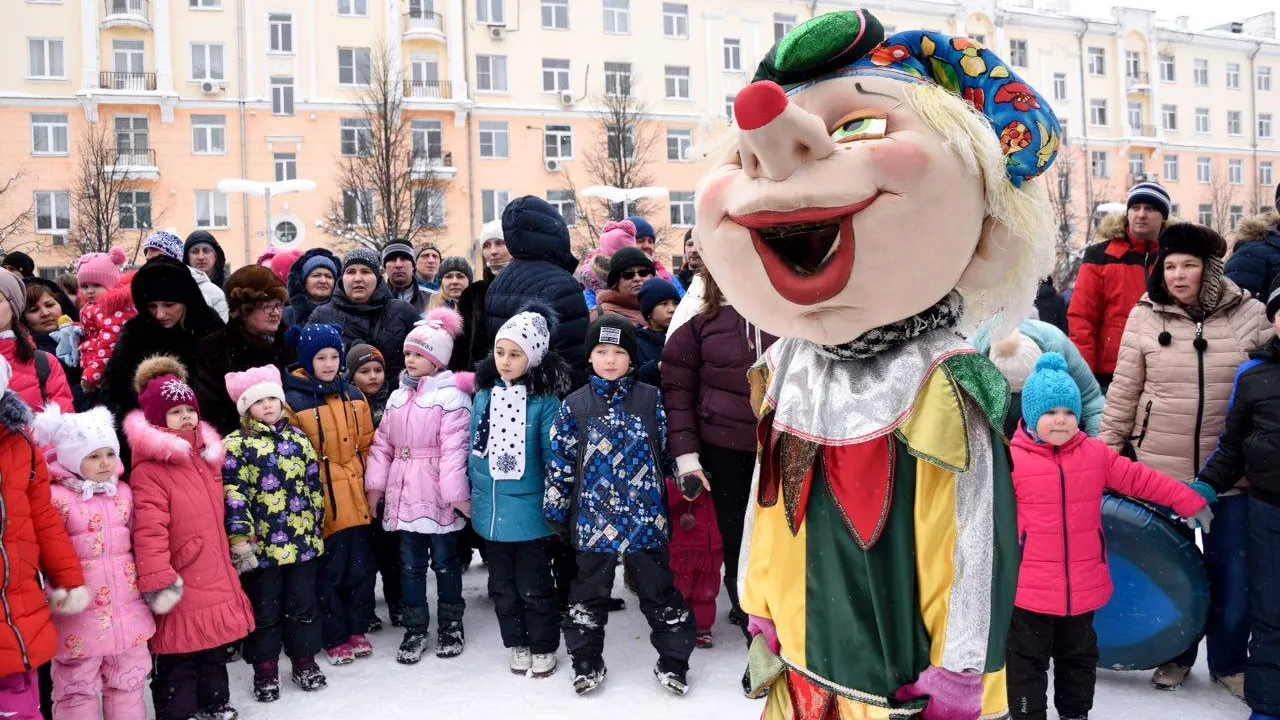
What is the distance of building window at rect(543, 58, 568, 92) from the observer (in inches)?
1074

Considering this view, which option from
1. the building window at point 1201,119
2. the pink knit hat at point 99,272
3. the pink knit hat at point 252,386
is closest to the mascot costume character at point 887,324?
the pink knit hat at point 252,386

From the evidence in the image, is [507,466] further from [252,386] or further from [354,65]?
[354,65]

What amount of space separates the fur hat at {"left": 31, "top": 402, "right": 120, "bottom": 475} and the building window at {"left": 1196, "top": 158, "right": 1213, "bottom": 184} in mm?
40072

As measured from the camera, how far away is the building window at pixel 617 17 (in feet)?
90.9

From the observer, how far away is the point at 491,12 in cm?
2672

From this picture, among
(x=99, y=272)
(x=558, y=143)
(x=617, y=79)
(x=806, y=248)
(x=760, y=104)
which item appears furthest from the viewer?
(x=558, y=143)

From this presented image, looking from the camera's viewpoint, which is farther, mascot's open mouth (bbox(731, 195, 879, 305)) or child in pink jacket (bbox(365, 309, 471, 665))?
child in pink jacket (bbox(365, 309, 471, 665))

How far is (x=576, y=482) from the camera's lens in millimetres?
4328

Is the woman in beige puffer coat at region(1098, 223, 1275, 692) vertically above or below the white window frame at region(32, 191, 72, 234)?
below

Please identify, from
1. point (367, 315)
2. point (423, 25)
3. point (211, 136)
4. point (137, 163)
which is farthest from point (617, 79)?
point (367, 315)

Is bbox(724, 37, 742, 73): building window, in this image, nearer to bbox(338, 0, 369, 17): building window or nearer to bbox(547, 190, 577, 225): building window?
bbox(547, 190, 577, 225): building window

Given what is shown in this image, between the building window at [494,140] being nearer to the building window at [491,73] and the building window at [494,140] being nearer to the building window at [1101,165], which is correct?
the building window at [491,73]

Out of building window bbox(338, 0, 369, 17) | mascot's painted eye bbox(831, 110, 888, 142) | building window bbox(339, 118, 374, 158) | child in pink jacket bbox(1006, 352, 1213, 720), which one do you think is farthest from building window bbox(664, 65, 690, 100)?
mascot's painted eye bbox(831, 110, 888, 142)

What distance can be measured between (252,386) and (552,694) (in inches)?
78.9
